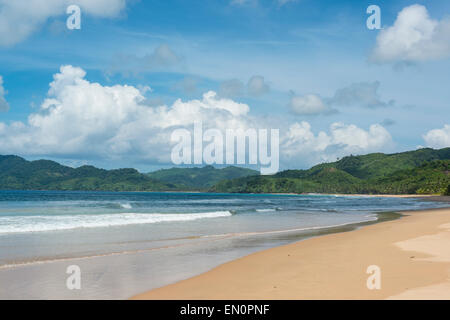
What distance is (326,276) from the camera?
9867 mm

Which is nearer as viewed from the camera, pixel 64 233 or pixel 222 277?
pixel 222 277

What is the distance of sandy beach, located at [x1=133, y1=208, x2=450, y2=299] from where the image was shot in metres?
8.10

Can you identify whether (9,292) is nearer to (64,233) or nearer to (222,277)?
(222,277)

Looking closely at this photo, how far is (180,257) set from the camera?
13844mm

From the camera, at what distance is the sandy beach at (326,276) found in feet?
26.6

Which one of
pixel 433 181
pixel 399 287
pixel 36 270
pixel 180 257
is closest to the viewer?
pixel 399 287
